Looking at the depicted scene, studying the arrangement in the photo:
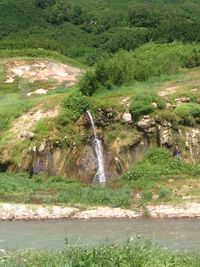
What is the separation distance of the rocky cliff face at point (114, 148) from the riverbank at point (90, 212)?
363 inches

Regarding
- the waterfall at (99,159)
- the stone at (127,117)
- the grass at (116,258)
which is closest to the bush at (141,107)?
the stone at (127,117)

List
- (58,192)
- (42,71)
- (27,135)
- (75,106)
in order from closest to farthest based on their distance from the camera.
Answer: (58,192) < (27,135) < (75,106) < (42,71)

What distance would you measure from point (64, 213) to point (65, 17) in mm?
86761

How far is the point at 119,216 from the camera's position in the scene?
35.5 meters

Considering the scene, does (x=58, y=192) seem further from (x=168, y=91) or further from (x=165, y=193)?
(x=168, y=91)

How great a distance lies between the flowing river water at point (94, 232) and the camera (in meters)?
29.0

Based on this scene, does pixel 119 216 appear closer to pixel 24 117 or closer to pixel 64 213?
pixel 64 213

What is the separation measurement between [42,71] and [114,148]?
27714 millimetres

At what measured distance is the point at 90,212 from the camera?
36.1 m

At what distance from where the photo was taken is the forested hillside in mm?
93062

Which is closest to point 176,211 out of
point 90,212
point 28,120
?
point 90,212

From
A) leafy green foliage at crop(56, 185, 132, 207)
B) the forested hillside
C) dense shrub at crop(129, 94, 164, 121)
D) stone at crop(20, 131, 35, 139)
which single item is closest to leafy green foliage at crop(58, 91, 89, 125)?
stone at crop(20, 131, 35, 139)

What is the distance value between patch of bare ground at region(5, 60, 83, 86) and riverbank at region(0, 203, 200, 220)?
31.4 meters

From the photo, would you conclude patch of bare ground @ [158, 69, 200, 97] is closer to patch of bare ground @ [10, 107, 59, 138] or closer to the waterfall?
the waterfall
